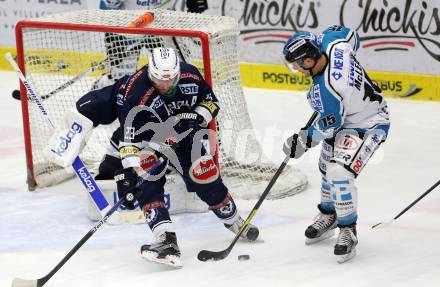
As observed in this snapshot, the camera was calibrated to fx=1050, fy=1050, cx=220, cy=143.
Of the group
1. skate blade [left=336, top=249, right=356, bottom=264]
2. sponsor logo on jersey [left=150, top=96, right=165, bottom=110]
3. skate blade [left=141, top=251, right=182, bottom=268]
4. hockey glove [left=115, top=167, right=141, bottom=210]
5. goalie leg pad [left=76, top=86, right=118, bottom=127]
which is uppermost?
sponsor logo on jersey [left=150, top=96, right=165, bottom=110]

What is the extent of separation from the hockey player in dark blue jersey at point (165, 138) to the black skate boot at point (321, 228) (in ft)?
0.96

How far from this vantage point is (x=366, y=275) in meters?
5.04

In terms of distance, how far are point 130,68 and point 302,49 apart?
214 cm

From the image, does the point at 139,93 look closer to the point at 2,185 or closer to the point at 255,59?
the point at 2,185

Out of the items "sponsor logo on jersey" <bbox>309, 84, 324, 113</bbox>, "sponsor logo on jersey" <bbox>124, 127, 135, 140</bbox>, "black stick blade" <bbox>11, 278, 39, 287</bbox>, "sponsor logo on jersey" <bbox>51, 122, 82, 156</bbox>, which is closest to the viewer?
"black stick blade" <bbox>11, 278, 39, 287</bbox>

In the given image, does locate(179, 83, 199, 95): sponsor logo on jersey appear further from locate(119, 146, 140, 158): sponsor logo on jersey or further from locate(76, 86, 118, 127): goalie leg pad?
locate(76, 86, 118, 127): goalie leg pad

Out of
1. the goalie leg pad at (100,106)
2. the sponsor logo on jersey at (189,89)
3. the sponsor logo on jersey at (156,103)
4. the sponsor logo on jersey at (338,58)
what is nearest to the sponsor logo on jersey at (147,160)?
the sponsor logo on jersey at (156,103)

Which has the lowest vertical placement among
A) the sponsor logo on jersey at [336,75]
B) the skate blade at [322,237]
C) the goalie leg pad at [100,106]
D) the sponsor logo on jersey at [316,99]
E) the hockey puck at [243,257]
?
the skate blade at [322,237]

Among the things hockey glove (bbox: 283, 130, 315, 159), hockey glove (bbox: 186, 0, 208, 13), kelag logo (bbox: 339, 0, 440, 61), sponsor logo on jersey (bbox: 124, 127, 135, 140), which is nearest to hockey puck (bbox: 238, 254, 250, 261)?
hockey glove (bbox: 283, 130, 315, 159)

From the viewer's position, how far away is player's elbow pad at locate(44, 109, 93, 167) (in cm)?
584

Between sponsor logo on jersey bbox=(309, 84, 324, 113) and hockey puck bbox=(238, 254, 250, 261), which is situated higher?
sponsor logo on jersey bbox=(309, 84, 324, 113)

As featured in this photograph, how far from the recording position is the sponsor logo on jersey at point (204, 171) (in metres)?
5.55

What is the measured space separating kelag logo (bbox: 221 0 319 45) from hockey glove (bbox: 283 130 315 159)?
3.60 meters

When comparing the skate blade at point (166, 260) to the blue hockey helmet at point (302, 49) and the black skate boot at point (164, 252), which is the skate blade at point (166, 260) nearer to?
the black skate boot at point (164, 252)
